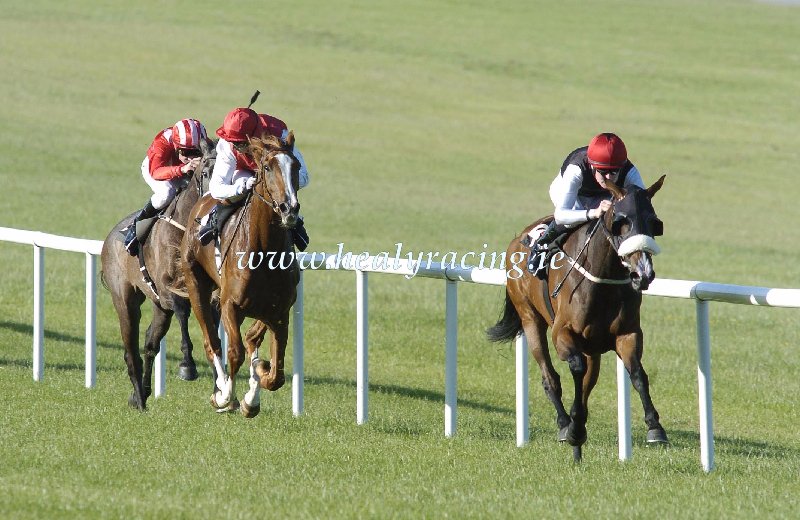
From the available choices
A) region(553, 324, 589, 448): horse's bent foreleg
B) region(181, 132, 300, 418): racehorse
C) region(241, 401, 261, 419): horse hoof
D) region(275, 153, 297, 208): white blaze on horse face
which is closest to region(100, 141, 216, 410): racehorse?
region(181, 132, 300, 418): racehorse

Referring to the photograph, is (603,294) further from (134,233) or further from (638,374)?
(134,233)

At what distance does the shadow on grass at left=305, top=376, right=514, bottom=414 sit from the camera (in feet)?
33.9

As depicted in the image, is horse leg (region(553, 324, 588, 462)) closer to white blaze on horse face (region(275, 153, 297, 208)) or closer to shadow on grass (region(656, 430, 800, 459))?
shadow on grass (region(656, 430, 800, 459))

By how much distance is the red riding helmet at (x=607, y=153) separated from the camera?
293 inches

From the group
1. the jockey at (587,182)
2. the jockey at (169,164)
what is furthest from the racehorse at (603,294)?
the jockey at (169,164)

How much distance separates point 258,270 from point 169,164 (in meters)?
2.06

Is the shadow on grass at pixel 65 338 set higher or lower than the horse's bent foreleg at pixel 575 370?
higher

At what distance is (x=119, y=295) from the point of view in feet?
32.1

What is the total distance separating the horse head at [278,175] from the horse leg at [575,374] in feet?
5.36

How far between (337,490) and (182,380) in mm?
4542

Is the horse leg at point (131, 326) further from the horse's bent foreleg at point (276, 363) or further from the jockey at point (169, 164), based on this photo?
the horse's bent foreleg at point (276, 363)

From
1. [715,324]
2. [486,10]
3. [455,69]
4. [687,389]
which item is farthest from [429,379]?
[486,10]

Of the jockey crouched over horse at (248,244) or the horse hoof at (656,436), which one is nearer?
the horse hoof at (656,436)

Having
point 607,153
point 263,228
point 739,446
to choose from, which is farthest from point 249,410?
point 739,446
